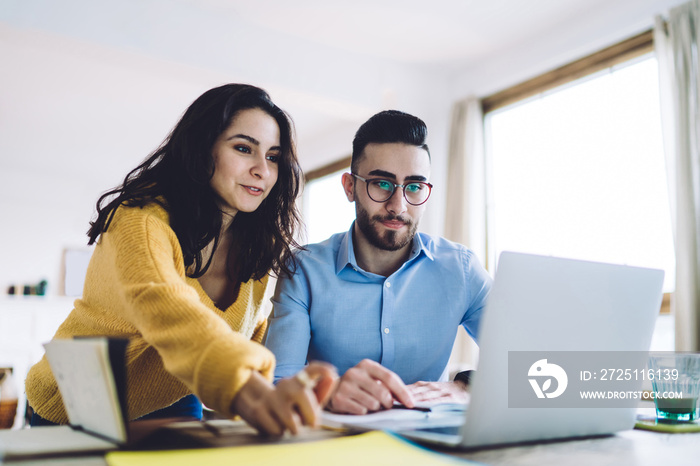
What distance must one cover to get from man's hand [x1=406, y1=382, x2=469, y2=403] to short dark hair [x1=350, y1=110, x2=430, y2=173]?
0.76 meters

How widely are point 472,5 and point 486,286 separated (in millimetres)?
2563

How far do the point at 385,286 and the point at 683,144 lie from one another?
7.55 ft

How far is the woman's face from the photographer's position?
4.37 ft

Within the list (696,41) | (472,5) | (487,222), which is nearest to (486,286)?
(696,41)

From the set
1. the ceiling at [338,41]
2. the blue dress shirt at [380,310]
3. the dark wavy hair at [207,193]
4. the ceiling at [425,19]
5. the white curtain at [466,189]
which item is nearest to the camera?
the dark wavy hair at [207,193]

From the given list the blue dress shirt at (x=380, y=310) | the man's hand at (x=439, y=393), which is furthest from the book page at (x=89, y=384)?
the blue dress shirt at (x=380, y=310)

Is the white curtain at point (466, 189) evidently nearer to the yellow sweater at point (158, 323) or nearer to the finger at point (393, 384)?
the yellow sweater at point (158, 323)

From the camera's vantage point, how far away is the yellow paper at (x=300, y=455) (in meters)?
0.61

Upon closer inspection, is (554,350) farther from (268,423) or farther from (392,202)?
(392,202)

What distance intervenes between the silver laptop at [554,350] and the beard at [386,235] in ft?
2.63

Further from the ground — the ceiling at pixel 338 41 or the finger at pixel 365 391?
the ceiling at pixel 338 41

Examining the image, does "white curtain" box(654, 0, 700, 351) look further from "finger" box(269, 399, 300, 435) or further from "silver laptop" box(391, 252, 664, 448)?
"finger" box(269, 399, 300, 435)

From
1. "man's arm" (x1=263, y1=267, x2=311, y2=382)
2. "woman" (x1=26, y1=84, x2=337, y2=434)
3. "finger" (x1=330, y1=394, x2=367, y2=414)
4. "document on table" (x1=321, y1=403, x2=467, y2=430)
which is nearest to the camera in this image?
"woman" (x1=26, y1=84, x2=337, y2=434)

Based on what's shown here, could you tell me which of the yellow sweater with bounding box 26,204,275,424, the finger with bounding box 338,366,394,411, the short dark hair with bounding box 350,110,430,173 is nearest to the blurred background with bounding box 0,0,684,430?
the short dark hair with bounding box 350,110,430,173
